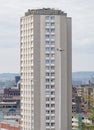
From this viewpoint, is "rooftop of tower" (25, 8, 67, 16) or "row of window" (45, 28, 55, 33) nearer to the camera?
"row of window" (45, 28, 55, 33)

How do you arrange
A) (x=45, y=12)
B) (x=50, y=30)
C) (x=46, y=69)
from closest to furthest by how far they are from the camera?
(x=46, y=69) < (x=50, y=30) < (x=45, y=12)

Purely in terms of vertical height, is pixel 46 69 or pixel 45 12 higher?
pixel 45 12

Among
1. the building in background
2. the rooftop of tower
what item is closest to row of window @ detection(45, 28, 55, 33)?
the building in background

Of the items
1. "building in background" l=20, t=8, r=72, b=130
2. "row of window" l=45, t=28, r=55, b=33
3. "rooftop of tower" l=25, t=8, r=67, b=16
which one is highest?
"rooftop of tower" l=25, t=8, r=67, b=16

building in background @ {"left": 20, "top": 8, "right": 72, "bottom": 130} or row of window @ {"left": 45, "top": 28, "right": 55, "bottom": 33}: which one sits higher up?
row of window @ {"left": 45, "top": 28, "right": 55, "bottom": 33}

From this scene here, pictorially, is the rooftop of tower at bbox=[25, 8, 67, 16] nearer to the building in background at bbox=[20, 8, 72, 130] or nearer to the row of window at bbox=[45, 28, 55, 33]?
the building in background at bbox=[20, 8, 72, 130]

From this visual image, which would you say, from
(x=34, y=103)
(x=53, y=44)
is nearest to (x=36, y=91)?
(x=34, y=103)

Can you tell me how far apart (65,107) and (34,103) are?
2446mm

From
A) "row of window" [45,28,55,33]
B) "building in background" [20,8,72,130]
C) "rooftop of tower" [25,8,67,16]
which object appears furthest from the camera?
"rooftop of tower" [25,8,67,16]

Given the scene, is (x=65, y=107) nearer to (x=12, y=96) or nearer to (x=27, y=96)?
(x=27, y=96)

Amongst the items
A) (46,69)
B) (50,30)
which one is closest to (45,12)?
(50,30)

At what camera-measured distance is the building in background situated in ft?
155

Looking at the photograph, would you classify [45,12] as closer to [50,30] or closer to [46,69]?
[50,30]

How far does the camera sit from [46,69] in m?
48.8
